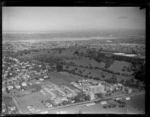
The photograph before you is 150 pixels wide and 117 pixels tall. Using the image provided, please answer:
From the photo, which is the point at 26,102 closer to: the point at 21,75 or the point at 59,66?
the point at 21,75

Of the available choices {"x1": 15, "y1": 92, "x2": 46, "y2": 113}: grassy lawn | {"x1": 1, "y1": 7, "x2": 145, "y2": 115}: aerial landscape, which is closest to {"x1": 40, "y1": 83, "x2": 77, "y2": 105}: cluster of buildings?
{"x1": 1, "y1": 7, "x2": 145, "y2": 115}: aerial landscape

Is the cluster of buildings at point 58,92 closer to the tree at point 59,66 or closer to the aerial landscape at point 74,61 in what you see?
the aerial landscape at point 74,61

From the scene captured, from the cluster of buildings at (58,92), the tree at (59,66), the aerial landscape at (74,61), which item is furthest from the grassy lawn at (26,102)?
the tree at (59,66)

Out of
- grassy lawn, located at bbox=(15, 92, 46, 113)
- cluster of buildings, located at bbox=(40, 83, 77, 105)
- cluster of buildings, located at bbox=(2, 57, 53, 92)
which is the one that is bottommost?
→ grassy lawn, located at bbox=(15, 92, 46, 113)

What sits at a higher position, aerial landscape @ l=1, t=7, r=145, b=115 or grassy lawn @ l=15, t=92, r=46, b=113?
aerial landscape @ l=1, t=7, r=145, b=115

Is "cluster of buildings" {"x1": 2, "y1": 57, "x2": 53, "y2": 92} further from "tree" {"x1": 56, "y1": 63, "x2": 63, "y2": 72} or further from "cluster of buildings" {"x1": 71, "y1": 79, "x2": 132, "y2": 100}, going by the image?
"cluster of buildings" {"x1": 71, "y1": 79, "x2": 132, "y2": 100}

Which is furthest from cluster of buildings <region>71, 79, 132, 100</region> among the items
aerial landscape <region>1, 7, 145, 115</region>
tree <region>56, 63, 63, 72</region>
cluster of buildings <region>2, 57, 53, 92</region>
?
cluster of buildings <region>2, 57, 53, 92</region>
